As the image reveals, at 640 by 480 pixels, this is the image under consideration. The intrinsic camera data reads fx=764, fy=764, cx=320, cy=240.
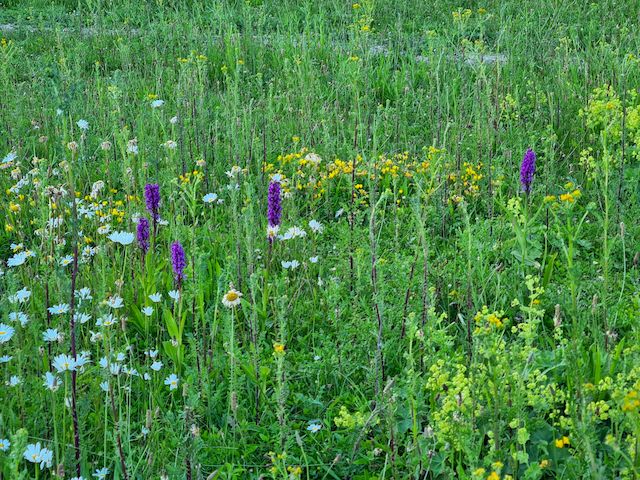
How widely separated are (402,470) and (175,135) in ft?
8.86

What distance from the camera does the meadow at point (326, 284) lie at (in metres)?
2.07

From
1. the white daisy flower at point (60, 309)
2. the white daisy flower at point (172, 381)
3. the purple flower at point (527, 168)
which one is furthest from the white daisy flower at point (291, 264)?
the purple flower at point (527, 168)

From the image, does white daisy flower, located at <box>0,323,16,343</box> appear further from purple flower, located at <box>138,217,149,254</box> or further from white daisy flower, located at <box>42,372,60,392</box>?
purple flower, located at <box>138,217,149,254</box>

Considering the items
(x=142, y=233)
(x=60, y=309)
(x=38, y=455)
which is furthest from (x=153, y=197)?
(x=38, y=455)

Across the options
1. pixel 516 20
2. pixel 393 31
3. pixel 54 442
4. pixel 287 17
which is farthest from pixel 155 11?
pixel 54 442

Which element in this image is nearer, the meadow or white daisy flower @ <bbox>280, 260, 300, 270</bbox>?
the meadow

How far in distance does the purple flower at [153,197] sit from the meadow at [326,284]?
14 millimetres

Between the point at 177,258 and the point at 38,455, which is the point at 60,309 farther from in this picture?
the point at 38,455

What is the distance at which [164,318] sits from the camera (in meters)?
2.79

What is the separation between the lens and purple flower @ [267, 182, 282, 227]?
2895 mm

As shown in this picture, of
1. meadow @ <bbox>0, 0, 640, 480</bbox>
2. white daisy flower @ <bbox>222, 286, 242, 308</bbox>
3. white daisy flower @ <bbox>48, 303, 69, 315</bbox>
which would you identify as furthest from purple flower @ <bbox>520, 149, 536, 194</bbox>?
white daisy flower @ <bbox>48, 303, 69, 315</bbox>

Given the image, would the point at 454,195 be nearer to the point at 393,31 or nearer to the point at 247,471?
the point at 247,471

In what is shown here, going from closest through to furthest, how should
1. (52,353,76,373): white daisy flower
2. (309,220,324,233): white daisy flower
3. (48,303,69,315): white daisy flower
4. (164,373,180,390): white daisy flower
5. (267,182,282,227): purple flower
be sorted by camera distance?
1. (52,353,76,373): white daisy flower
2. (164,373,180,390): white daisy flower
3. (48,303,69,315): white daisy flower
4. (267,182,282,227): purple flower
5. (309,220,324,233): white daisy flower

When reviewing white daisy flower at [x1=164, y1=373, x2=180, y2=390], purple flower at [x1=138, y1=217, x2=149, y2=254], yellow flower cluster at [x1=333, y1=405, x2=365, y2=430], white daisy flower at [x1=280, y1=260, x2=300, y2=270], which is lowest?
white daisy flower at [x1=164, y1=373, x2=180, y2=390]
